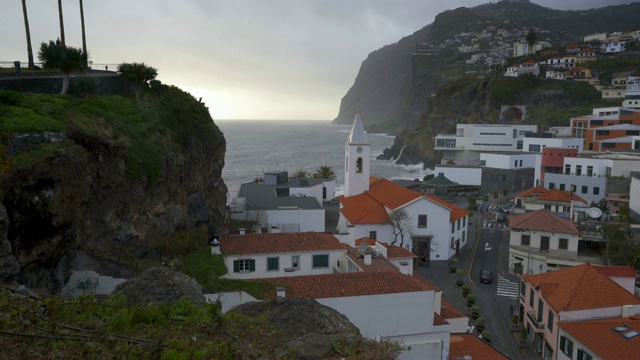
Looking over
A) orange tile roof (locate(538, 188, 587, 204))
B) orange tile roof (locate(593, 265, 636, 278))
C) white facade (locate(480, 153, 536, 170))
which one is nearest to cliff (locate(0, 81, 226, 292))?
orange tile roof (locate(593, 265, 636, 278))

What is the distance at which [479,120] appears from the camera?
9906 cm

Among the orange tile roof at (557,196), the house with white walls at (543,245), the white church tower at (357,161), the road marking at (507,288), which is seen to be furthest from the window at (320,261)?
the orange tile roof at (557,196)

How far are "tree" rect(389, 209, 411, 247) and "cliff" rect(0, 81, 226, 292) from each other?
46.3 feet

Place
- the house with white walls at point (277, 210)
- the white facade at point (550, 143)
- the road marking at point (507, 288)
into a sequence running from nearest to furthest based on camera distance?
the road marking at point (507, 288)
the house with white walls at point (277, 210)
the white facade at point (550, 143)

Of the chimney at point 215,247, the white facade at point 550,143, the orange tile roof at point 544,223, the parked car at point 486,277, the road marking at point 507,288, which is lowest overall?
the road marking at point 507,288

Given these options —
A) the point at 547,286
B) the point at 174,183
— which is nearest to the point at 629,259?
the point at 547,286

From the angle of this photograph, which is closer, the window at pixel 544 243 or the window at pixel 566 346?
the window at pixel 566 346

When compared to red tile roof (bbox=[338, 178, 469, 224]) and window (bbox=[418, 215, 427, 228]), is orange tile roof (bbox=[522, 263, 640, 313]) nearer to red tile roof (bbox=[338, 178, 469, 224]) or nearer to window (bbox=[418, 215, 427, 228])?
window (bbox=[418, 215, 427, 228])

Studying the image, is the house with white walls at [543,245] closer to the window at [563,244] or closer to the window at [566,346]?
the window at [563,244]

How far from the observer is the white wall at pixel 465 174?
61.3m

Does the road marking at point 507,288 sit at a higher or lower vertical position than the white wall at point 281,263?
lower

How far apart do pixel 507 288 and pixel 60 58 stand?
26.2 metres

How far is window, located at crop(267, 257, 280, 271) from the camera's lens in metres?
21.5

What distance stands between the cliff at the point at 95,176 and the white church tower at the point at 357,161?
17891 mm
